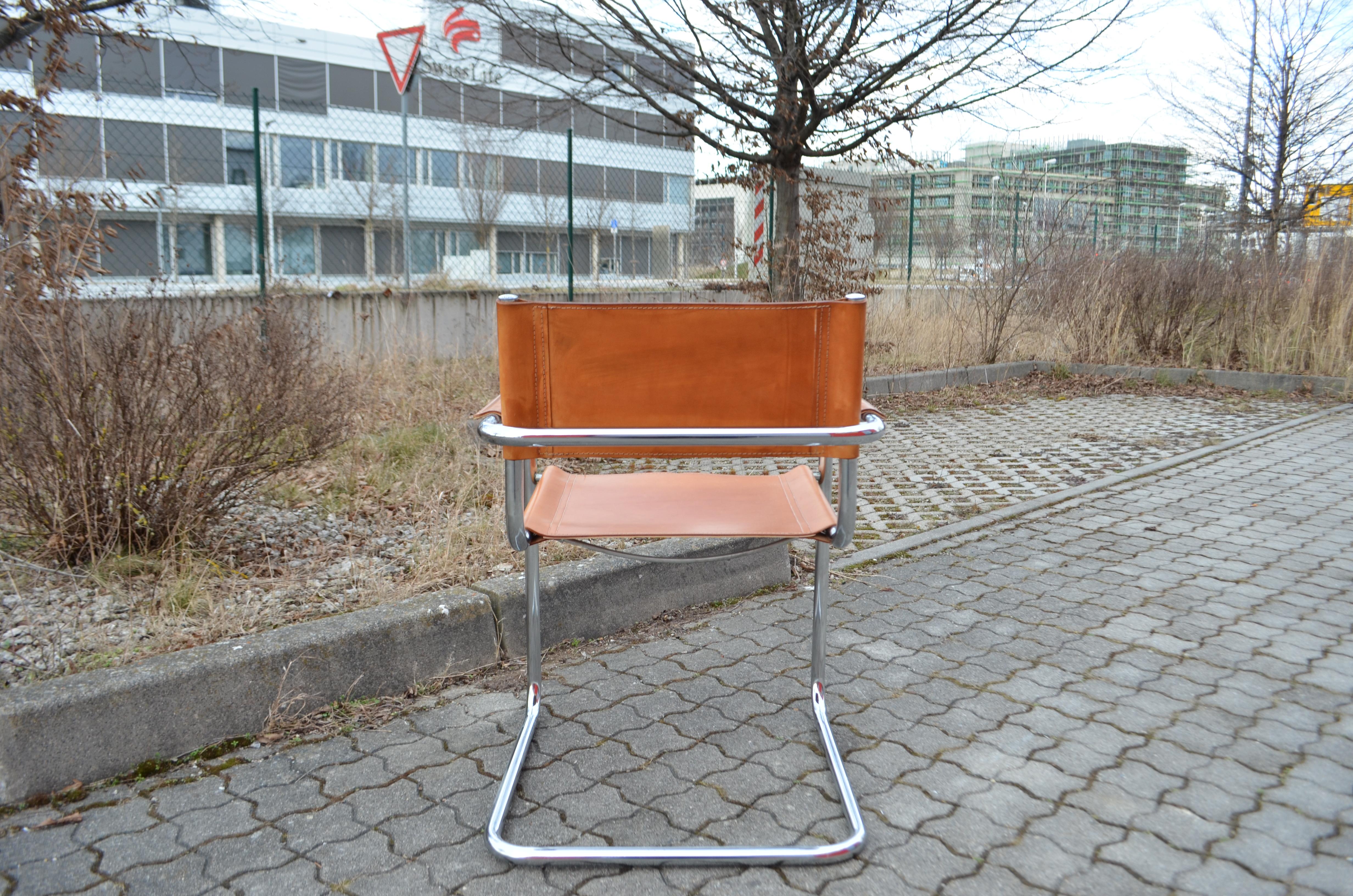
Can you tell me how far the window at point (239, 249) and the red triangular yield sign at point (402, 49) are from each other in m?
1.93

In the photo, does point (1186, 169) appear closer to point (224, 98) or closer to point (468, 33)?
point (468, 33)

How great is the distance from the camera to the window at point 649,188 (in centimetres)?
1304

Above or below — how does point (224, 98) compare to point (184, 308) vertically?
above

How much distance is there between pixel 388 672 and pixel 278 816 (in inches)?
25.8

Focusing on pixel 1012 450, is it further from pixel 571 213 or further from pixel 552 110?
pixel 571 213

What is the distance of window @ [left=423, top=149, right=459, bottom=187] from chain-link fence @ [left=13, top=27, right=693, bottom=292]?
169 cm

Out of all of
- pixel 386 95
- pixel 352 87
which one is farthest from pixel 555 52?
pixel 386 95

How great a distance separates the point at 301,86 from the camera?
36969 mm

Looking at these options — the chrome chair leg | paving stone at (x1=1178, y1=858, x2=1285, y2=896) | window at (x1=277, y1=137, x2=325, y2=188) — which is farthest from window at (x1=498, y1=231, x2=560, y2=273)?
paving stone at (x1=1178, y1=858, x2=1285, y2=896)

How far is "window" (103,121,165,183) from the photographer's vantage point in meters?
5.57

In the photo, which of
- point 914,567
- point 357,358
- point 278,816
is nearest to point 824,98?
point 357,358

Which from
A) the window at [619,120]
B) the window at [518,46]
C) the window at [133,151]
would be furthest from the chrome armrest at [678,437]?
the window at [518,46]

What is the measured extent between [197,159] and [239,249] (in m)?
1.04

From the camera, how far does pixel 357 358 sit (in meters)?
7.28
